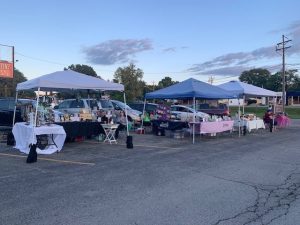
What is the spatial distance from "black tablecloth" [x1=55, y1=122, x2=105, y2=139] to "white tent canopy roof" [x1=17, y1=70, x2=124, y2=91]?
4.49ft

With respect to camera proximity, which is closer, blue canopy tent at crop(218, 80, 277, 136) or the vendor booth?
the vendor booth

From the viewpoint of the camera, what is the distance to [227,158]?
10.2 metres

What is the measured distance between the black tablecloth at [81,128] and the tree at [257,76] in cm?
9518

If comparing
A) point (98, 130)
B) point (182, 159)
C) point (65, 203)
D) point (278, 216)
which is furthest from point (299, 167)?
point (98, 130)

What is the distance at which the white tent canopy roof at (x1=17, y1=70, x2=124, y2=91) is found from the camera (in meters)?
10.9

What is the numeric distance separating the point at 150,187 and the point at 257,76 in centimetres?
10624

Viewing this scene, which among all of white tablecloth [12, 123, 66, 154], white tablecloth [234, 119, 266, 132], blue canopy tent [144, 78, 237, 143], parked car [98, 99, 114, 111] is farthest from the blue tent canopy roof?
white tablecloth [12, 123, 66, 154]

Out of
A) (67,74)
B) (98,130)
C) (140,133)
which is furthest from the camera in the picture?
(140,133)

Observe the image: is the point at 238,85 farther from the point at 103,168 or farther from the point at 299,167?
the point at 103,168

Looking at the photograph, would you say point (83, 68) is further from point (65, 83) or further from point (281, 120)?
point (65, 83)

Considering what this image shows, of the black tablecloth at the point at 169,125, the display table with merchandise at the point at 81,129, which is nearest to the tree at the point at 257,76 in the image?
the black tablecloth at the point at 169,125

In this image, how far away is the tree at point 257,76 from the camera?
103 m

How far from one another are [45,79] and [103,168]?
421cm

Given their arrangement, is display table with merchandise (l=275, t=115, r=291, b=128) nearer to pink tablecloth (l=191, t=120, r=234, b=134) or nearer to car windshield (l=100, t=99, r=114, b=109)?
pink tablecloth (l=191, t=120, r=234, b=134)
